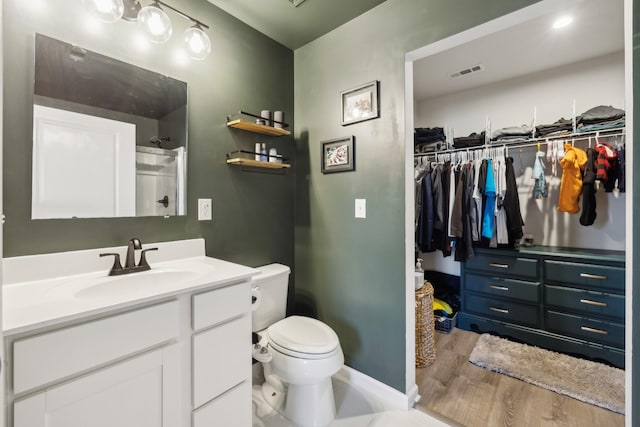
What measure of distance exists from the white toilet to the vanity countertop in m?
0.33

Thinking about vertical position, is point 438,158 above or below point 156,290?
above

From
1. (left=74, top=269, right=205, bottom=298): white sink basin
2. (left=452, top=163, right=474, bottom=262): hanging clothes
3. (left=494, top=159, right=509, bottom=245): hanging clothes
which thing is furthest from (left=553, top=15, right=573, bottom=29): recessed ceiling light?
(left=74, top=269, right=205, bottom=298): white sink basin

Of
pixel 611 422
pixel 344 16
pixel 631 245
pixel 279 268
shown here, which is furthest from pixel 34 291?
pixel 611 422

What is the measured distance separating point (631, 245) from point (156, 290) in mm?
1755

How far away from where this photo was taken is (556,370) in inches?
78.7

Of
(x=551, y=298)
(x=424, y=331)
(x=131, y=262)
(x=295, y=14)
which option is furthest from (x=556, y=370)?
(x=295, y=14)

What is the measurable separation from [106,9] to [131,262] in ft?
3.69

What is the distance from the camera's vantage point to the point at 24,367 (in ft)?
2.60

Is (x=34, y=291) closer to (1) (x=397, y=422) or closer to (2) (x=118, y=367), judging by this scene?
(2) (x=118, y=367)

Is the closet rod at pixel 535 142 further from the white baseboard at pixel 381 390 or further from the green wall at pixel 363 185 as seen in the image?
the white baseboard at pixel 381 390

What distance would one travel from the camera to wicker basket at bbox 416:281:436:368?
208 centimetres

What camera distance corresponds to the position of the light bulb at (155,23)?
1.37m

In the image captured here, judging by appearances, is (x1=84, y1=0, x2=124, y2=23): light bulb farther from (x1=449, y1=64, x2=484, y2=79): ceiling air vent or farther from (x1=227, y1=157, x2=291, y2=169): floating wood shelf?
(x1=449, y1=64, x2=484, y2=79): ceiling air vent

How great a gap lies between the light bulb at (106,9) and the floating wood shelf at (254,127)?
673mm
